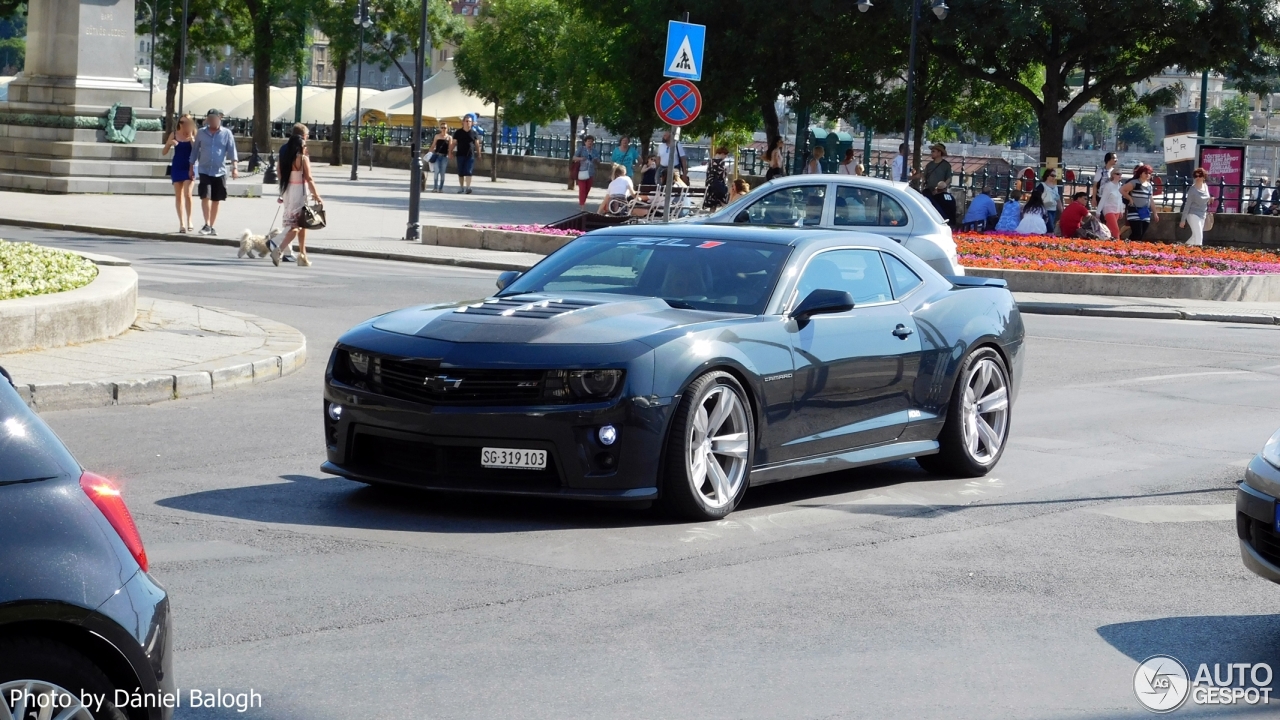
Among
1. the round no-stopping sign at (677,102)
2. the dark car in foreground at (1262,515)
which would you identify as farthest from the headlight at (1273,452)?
the round no-stopping sign at (677,102)

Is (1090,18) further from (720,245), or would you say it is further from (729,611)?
(729,611)

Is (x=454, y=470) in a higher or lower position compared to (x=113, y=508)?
lower

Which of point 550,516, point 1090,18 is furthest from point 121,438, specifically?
point 1090,18

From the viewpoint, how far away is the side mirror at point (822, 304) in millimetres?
8234

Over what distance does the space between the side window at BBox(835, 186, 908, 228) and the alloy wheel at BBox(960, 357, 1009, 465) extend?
806 centimetres

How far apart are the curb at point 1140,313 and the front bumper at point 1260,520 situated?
51.8ft

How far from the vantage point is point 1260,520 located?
594 centimetres

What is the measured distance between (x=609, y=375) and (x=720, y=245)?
5.43 ft

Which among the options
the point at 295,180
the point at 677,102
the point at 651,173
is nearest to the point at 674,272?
the point at 677,102

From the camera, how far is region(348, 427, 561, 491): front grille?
745 cm

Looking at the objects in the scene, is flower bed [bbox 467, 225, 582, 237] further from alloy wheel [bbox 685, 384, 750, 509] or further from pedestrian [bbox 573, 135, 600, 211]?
alloy wheel [bbox 685, 384, 750, 509]

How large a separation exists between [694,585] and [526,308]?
2.04m

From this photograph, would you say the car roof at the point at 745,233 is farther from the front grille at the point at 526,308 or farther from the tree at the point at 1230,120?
the tree at the point at 1230,120

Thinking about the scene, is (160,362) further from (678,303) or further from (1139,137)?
(1139,137)
